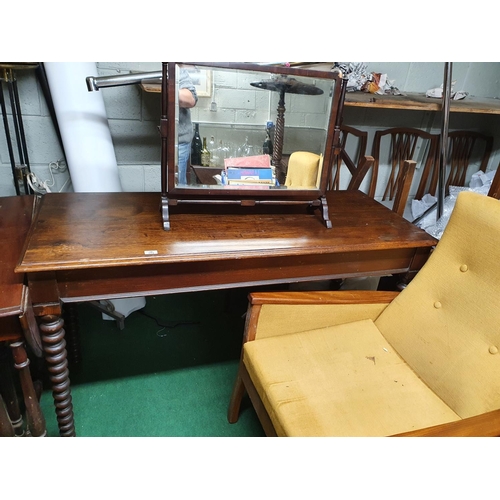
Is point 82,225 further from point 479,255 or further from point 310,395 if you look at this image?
point 479,255

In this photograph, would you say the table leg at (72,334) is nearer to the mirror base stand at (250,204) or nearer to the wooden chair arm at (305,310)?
the mirror base stand at (250,204)

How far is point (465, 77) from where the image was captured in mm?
2219

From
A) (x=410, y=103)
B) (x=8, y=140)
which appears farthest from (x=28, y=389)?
(x=410, y=103)

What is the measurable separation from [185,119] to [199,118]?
55mm

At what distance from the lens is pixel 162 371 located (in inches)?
58.9

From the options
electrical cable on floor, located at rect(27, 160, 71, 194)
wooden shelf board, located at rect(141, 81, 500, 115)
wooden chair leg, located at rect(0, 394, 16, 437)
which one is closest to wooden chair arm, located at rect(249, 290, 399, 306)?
wooden chair leg, located at rect(0, 394, 16, 437)

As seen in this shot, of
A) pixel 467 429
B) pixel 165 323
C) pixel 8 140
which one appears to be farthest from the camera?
pixel 165 323

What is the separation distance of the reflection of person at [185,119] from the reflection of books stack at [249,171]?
134 millimetres

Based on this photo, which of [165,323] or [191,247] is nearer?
[191,247]

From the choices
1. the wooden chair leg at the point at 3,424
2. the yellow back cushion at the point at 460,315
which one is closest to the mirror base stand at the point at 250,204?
the yellow back cushion at the point at 460,315

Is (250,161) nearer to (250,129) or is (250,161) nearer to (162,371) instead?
→ (250,129)

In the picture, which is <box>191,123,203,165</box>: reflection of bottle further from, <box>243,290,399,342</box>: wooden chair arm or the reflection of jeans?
<box>243,290,399,342</box>: wooden chair arm
